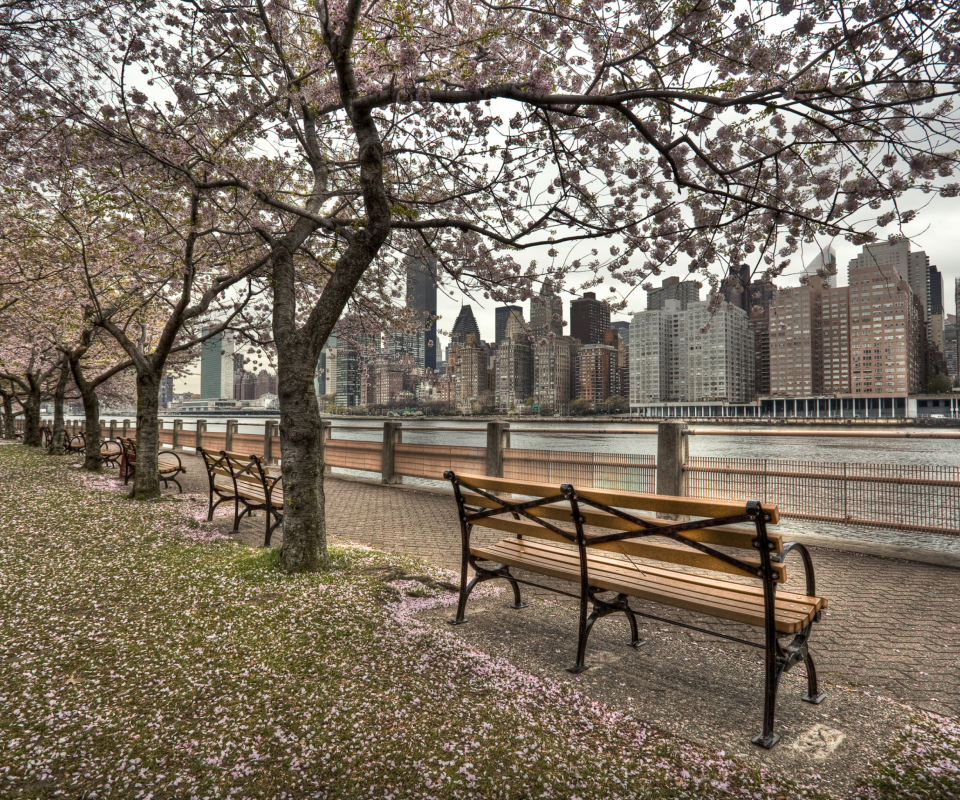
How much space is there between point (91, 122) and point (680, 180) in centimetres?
565

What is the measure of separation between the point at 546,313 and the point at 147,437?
7.51m

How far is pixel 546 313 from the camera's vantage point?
314 inches

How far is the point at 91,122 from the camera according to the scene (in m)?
5.08

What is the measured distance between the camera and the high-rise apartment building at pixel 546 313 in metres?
7.45

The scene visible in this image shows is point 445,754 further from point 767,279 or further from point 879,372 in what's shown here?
point 879,372

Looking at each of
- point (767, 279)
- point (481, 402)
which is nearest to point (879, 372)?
point (481, 402)

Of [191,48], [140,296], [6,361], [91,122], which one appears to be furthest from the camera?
[6,361]

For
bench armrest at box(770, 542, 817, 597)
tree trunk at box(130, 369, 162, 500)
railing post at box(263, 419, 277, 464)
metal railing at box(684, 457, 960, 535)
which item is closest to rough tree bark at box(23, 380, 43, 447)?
railing post at box(263, 419, 277, 464)

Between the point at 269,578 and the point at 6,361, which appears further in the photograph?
the point at 6,361

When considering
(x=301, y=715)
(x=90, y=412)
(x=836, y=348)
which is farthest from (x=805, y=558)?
(x=836, y=348)

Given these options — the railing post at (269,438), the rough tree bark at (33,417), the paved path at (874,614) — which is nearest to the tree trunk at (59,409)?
the rough tree bark at (33,417)

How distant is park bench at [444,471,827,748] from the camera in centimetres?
256

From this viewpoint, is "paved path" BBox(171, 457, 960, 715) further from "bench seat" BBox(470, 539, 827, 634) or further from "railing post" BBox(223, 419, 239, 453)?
"railing post" BBox(223, 419, 239, 453)

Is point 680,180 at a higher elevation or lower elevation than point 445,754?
higher
